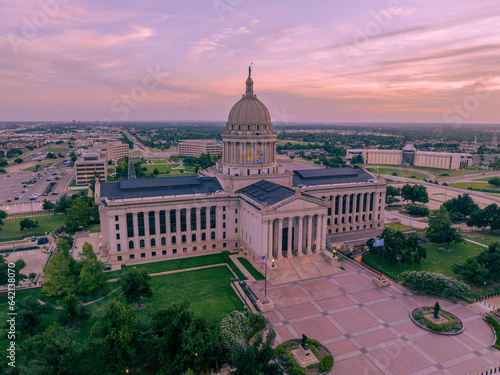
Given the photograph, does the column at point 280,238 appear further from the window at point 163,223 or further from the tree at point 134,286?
the tree at point 134,286

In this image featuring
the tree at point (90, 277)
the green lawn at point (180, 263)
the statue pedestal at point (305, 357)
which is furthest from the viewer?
the green lawn at point (180, 263)

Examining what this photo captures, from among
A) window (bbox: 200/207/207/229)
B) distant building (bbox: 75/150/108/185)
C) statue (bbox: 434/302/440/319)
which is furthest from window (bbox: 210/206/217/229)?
distant building (bbox: 75/150/108/185)

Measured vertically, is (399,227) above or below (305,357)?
above

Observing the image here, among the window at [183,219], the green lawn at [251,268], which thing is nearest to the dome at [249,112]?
the window at [183,219]

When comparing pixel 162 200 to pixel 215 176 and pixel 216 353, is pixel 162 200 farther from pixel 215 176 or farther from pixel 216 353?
pixel 216 353

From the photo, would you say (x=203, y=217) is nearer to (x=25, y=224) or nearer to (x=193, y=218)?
(x=193, y=218)

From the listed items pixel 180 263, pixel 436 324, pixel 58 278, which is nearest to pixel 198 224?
pixel 180 263
